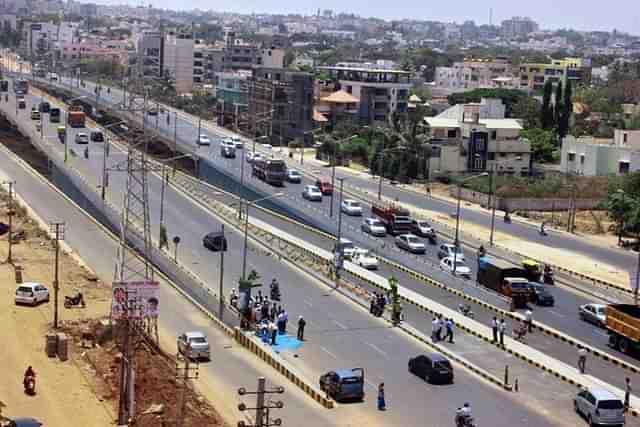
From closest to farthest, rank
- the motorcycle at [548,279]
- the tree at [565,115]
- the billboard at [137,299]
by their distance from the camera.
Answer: the billboard at [137,299] → the motorcycle at [548,279] → the tree at [565,115]

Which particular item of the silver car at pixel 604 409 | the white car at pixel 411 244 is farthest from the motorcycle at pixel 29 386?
the white car at pixel 411 244

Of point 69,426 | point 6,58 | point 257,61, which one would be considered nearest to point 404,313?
point 69,426

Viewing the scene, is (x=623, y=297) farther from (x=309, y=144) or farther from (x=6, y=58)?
(x=6, y=58)

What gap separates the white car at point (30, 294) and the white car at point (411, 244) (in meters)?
16.4

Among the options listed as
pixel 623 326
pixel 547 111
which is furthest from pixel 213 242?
pixel 547 111

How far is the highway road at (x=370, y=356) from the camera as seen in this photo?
27828 mm

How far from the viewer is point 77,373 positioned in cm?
3244

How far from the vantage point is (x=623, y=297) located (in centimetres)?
4228

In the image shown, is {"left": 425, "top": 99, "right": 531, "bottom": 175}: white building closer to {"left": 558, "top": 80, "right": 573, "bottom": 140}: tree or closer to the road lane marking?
{"left": 558, "top": 80, "right": 573, "bottom": 140}: tree

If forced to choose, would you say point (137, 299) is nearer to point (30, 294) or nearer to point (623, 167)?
point (30, 294)

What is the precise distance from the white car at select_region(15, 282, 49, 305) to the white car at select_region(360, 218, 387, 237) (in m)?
18.2

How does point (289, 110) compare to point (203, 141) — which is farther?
point (289, 110)

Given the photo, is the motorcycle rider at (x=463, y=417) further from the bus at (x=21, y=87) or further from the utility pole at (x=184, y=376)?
the bus at (x=21, y=87)

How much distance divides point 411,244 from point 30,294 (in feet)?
56.2
